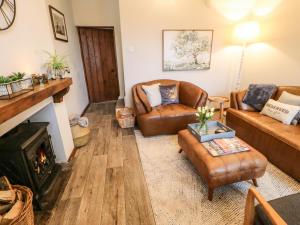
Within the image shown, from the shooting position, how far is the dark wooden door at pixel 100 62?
472 cm

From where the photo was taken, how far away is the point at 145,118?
2969 mm

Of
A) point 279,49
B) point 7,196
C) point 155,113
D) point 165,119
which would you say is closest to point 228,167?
point 165,119

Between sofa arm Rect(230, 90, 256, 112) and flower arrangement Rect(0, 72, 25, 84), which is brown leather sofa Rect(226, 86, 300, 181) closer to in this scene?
sofa arm Rect(230, 90, 256, 112)

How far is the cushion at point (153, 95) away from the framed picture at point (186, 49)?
716 mm

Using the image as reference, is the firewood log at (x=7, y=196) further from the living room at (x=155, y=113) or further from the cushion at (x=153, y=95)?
the cushion at (x=153, y=95)

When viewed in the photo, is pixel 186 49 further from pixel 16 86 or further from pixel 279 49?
pixel 16 86

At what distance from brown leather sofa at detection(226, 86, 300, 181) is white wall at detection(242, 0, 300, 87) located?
Result: 68 cm

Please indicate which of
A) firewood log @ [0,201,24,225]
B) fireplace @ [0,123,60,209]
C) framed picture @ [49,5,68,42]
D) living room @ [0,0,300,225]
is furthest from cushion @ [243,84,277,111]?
framed picture @ [49,5,68,42]

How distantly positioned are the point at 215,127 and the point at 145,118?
1151 mm

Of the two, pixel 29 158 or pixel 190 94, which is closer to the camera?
pixel 29 158

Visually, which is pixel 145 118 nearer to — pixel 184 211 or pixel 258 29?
pixel 184 211

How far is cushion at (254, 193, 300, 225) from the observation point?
3.46 ft

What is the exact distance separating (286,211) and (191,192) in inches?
35.5

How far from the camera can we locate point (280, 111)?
7.82ft
